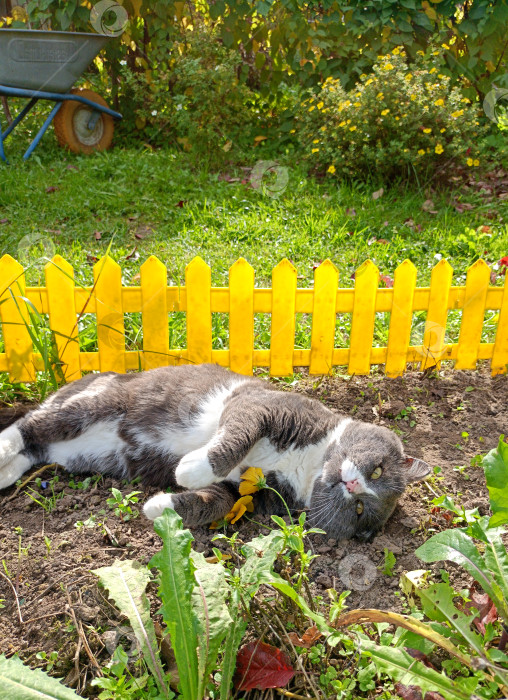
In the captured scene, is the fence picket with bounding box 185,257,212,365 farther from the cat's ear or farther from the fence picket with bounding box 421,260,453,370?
the cat's ear

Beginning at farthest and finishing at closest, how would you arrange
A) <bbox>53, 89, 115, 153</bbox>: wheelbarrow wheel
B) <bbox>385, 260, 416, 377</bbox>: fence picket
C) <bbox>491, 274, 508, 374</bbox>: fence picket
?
<bbox>53, 89, 115, 153</bbox>: wheelbarrow wheel < <bbox>491, 274, 508, 374</bbox>: fence picket < <bbox>385, 260, 416, 377</bbox>: fence picket

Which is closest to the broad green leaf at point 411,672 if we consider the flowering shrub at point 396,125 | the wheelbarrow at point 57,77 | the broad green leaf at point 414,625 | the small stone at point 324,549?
the broad green leaf at point 414,625

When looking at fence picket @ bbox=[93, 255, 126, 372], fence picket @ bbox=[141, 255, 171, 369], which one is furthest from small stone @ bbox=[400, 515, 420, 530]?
fence picket @ bbox=[93, 255, 126, 372]

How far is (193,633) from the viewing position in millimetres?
1702

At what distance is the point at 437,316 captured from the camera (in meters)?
3.70

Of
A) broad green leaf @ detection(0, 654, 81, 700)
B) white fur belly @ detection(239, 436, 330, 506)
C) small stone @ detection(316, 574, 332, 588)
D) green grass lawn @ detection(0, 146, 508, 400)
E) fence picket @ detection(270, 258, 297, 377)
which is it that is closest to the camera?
broad green leaf @ detection(0, 654, 81, 700)

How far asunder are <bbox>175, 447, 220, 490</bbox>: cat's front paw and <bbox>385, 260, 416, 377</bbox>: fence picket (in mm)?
1652

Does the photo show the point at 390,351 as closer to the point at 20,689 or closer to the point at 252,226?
the point at 252,226

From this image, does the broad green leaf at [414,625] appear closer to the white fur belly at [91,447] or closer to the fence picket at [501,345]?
the white fur belly at [91,447]

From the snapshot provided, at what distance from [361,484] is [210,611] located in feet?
2.84

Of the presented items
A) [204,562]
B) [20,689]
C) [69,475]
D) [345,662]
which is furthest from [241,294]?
[20,689]

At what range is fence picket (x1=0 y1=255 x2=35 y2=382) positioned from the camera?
332cm

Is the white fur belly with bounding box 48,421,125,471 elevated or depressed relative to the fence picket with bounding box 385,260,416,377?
depressed

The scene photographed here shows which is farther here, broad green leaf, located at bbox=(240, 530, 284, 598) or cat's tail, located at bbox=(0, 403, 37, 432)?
cat's tail, located at bbox=(0, 403, 37, 432)
